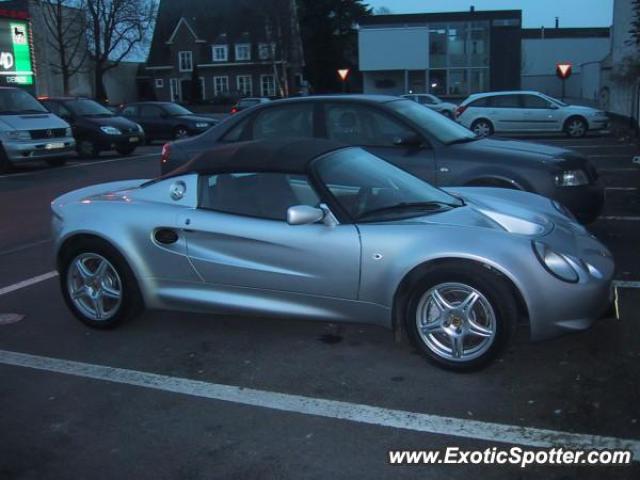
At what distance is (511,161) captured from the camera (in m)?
6.79

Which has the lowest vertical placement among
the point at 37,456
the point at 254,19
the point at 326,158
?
the point at 37,456

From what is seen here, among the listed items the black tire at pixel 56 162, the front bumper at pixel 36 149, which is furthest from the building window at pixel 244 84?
the front bumper at pixel 36 149

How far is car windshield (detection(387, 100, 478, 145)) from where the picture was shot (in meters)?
6.99

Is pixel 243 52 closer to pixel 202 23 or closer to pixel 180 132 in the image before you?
pixel 202 23

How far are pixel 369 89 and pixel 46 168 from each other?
1590 inches

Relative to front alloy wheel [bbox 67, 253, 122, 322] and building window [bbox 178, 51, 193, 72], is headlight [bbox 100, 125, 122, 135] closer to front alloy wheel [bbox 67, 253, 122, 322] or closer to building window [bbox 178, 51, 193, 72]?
front alloy wheel [bbox 67, 253, 122, 322]

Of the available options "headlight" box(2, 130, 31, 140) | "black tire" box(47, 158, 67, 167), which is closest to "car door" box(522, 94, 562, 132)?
"black tire" box(47, 158, 67, 167)

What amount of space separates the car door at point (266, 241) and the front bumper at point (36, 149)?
39.5 feet

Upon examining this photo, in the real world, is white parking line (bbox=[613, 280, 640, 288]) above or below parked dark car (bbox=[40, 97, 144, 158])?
below

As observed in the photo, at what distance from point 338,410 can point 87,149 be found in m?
16.7

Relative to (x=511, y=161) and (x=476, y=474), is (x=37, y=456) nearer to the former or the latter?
(x=476, y=474)

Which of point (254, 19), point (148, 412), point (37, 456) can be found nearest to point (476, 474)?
point (148, 412)

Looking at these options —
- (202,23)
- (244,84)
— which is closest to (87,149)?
(244,84)

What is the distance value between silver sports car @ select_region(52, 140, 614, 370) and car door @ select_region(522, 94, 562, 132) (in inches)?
665
